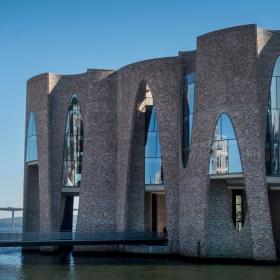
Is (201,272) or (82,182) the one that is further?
(82,182)

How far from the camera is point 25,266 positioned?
31.9 metres

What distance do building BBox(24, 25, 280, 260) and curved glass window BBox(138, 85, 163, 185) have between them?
0.07 metres

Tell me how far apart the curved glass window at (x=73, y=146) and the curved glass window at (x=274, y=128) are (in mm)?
16049

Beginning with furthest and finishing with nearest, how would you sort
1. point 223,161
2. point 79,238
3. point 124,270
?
1. point 79,238
2. point 223,161
3. point 124,270

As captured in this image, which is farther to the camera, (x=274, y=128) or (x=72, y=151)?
(x=72, y=151)

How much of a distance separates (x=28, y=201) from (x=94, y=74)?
11517 mm

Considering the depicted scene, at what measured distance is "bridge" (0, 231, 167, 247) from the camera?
3447 cm

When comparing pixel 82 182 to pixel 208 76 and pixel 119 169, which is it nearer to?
pixel 119 169

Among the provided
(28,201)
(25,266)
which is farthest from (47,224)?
(25,266)

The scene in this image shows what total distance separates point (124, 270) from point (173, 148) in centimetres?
1085

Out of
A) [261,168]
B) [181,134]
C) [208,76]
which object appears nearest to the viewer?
[261,168]

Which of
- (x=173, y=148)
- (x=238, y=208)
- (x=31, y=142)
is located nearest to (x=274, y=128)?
(x=238, y=208)

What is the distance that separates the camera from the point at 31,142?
45.3 m

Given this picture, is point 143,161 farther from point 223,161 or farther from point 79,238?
point 223,161
